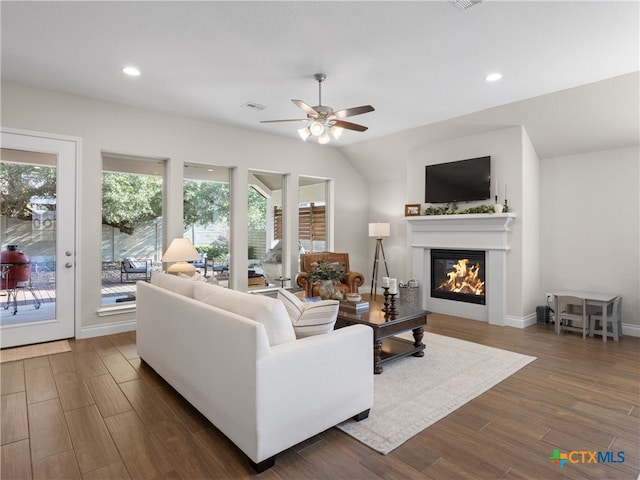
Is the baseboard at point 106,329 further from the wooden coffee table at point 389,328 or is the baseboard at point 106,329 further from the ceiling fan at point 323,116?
the ceiling fan at point 323,116

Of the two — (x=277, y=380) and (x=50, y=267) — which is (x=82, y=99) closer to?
(x=50, y=267)

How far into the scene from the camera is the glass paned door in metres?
3.93

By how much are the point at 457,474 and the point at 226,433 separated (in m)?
1.27

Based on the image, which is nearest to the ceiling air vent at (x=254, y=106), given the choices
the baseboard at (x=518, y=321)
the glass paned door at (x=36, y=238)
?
the glass paned door at (x=36, y=238)

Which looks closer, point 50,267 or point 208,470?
point 208,470

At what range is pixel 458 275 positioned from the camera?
A: 5.56 metres

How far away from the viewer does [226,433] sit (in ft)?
6.91

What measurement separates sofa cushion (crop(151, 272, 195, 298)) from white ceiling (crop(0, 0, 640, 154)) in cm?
198

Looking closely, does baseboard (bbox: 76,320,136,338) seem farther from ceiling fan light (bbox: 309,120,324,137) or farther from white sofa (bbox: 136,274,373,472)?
ceiling fan light (bbox: 309,120,324,137)

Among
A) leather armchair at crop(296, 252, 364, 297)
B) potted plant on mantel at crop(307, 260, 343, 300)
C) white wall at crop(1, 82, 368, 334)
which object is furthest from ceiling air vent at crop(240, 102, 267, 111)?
leather armchair at crop(296, 252, 364, 297)

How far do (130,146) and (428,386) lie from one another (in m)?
4.34

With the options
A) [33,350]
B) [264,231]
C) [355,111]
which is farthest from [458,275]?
[33,350]

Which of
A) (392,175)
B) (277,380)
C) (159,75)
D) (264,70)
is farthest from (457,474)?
(392,175)

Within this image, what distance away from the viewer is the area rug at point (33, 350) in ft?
11.9
